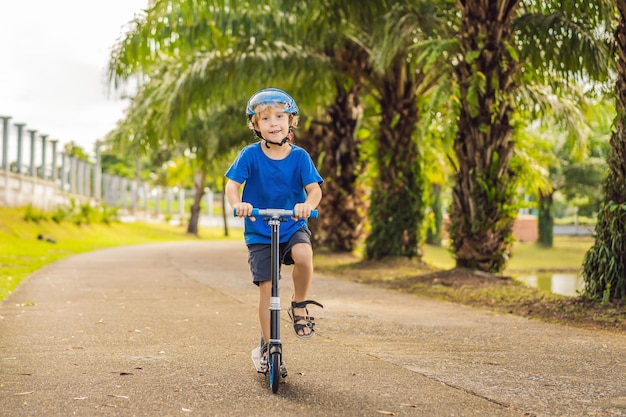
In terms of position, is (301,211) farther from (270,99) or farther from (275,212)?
(270,99)

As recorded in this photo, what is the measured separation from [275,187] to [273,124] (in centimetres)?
36

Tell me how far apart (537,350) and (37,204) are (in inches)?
1047

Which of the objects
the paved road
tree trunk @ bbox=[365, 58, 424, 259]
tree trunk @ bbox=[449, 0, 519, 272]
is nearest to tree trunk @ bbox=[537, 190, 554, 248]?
tree trunk @ bbox=[365, 58, 424, 259]

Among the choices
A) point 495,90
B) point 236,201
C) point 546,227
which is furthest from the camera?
point 546,227

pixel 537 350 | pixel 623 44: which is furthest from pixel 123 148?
pixel 537 350

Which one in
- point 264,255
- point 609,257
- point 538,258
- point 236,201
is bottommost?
point 538,258

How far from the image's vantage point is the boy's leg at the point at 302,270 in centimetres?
496

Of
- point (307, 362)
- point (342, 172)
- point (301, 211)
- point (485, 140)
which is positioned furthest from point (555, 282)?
point (301, 211)

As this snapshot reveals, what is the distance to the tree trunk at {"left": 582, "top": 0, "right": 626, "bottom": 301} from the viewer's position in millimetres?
8516

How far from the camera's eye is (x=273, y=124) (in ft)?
16.3

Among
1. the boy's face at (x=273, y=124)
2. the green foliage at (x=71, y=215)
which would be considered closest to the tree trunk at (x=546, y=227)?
the green foliage at (x=71, y=215)

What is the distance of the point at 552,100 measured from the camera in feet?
49.7

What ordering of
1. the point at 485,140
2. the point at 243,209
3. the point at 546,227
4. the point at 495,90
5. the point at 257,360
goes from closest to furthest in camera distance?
the point at 243,209 → the point at 257,360 → the point at 495,90 → the point at 485,140 → the point at 546,227

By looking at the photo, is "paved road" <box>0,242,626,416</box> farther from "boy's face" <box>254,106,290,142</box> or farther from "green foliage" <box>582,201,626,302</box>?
"boy's face" <box>254,106,290,142</box>
